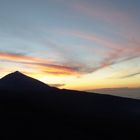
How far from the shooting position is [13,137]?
47.7 metres

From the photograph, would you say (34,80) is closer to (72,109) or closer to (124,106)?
(124,106)

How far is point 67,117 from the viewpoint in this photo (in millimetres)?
66312

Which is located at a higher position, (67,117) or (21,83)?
(21,83)

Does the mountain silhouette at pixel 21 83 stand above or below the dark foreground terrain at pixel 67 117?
above

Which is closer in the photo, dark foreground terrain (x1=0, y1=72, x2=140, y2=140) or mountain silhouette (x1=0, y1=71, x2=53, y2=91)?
dark foreground terrain (x1=0, y1=72, x2=140, y2=140)

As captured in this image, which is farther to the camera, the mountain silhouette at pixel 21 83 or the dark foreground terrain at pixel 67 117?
the mountain silhouette at pixel 21 83

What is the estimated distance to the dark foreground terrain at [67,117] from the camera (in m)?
53.8

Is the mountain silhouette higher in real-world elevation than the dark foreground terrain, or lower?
higher

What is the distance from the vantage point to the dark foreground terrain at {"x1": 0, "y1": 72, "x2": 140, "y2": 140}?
53.8m

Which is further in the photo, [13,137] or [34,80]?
[34,80]

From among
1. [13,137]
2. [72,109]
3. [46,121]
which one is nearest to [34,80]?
[72,109]

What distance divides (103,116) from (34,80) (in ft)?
314

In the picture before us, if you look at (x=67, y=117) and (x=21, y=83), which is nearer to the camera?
(x=67, y=117)

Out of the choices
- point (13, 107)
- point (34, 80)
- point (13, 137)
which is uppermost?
point (34, 80)
